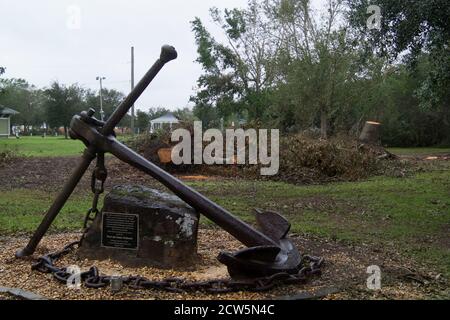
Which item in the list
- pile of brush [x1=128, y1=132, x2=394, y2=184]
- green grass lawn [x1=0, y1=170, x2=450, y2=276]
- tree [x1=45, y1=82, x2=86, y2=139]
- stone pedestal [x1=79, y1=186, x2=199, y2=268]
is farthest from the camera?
tree [x1=45, y1=82, x2=86, y2=139]

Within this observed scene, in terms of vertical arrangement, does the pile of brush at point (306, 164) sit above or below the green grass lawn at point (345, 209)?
above

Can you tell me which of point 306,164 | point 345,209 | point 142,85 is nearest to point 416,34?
point 345,209

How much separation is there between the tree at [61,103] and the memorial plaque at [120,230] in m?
48.5

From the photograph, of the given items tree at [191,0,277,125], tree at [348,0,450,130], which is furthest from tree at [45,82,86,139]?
tree at [348,0,450,130]

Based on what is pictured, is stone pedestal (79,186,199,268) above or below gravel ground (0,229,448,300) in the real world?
above

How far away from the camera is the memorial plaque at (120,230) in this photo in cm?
508

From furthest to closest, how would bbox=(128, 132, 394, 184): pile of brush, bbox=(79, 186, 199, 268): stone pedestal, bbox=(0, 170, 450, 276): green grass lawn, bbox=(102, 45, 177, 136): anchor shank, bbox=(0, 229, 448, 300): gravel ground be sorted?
bbox=(128, 132, 394, 184): pile of brush
bbox=(0, 170, 450, 276): green grass lawn
bbox=(79, 186, 199, 268): stone pedestal
bbox=(102, 45, 177, 136): anchor shank
bbox=(0, 229, 448, 300): gravel ground

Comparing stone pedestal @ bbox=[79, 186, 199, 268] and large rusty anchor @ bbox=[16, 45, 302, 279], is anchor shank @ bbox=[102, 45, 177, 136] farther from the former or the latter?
stone pedestal @ bbox=[79, 186, 199, 268]

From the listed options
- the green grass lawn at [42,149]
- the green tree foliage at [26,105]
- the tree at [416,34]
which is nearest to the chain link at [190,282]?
the tree at [416,34]

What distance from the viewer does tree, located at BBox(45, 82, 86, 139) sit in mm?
52156

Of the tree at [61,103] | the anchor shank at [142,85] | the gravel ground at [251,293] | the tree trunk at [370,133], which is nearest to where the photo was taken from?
the gravel ground at [251,293]

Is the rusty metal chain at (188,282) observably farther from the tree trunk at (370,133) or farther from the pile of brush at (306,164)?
the tree trunk at (370,133)

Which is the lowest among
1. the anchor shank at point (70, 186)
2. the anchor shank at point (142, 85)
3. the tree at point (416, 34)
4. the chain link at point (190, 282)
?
the chain link at point (190, 282)

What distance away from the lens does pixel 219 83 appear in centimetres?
4144
